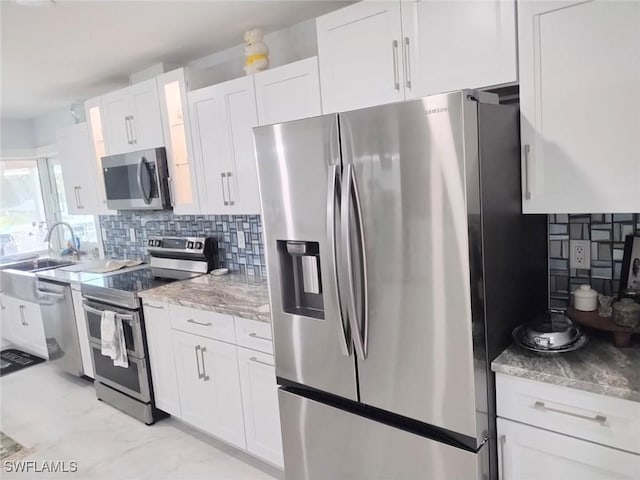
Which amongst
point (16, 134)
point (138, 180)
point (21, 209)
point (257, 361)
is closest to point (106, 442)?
point (257, 361)

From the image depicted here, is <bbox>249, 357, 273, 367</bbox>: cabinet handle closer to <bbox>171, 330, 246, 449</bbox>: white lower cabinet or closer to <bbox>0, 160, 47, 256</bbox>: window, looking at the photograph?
<bbox>171, 330, 246, 449</bbox>: white lower cabinet

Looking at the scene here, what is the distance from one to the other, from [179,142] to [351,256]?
6.41 ft

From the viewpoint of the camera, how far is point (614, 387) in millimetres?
1265

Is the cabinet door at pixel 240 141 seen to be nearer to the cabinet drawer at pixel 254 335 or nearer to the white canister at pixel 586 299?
the cabinet drawer at pixel 254 335

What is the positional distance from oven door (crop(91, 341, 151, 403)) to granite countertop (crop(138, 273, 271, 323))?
20.6 inches

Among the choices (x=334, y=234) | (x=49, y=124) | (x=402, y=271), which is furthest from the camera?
(x=49, y=124)

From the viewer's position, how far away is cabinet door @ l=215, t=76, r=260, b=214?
98.5 inches

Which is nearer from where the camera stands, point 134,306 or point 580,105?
point 580,105

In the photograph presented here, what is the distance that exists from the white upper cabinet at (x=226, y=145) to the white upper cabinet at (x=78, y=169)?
4.87 ft

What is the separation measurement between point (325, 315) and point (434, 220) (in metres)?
0.60

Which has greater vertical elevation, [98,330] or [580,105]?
[580,105]

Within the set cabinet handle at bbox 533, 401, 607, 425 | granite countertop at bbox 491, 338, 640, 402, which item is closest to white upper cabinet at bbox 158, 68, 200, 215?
granite countertop at bbox 491, 338, 640, 402

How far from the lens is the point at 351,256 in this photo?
1.57 metres

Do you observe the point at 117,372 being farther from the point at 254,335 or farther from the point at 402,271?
the point at 402,271
